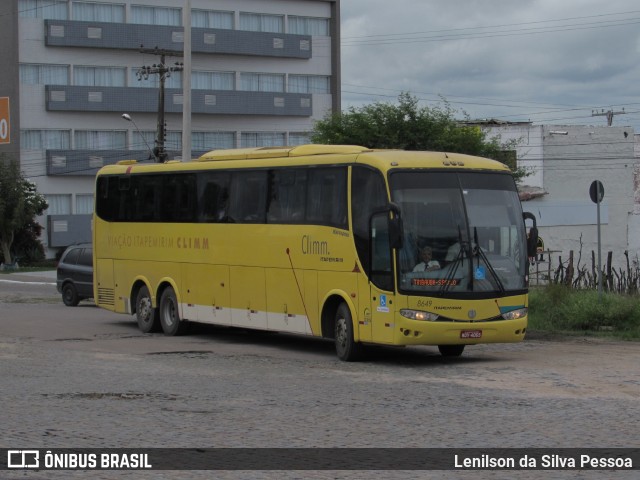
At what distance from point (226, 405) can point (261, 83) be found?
227 feet

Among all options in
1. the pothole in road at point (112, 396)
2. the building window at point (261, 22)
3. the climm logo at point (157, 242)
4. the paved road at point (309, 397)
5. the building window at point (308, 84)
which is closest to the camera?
the paved road at point (309, 397)

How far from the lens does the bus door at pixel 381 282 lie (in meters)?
16.6

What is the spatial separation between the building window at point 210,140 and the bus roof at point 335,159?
56.1 m

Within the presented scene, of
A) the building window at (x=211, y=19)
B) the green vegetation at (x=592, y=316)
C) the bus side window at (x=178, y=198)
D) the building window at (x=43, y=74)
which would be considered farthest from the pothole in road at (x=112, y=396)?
the building window at (x=211, y=19)

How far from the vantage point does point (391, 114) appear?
39031mm

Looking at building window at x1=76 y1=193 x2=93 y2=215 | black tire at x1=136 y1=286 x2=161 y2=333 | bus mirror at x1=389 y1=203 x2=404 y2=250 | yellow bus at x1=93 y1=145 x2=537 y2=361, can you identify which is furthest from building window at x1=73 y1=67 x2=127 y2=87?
bus mirror at x1=389 y1=203 x2=404 y2=250

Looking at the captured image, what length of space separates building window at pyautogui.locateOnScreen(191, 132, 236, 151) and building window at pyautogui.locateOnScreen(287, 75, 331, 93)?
19.5ft

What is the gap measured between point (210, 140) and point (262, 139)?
12.5 ft

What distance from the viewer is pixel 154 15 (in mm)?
76062

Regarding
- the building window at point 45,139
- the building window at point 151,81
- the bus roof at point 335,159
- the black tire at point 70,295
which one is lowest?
the black tire at point 70,295

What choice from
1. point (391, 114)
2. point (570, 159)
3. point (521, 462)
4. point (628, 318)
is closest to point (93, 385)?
point (521, 462)

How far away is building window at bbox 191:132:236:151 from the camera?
7856 centimetres

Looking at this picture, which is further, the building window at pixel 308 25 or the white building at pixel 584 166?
the building window at pixel 308 25

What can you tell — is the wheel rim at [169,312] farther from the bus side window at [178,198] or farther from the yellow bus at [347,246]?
the bus side window at [178,198]
